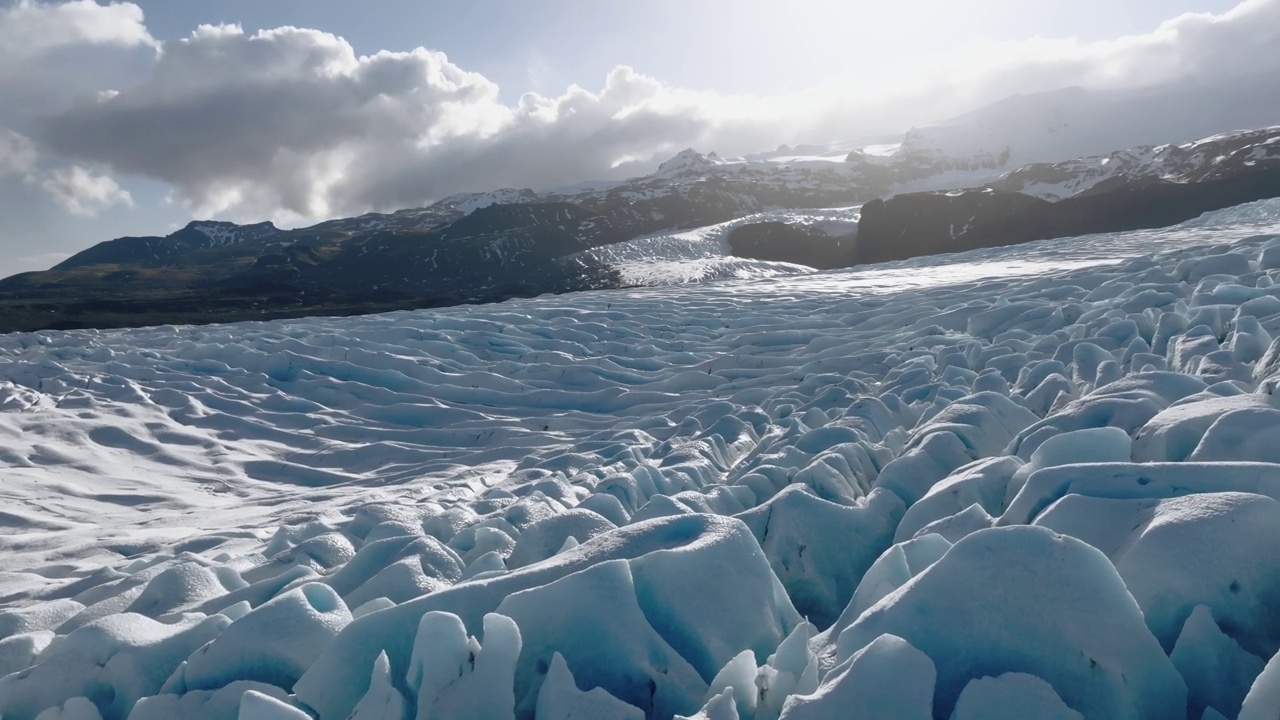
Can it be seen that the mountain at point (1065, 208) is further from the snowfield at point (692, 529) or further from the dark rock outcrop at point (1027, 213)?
the snowfield at point (692, 529)

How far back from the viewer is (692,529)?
2.71 metres

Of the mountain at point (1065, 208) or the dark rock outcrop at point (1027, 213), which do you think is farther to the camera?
the mountain at point (1065, 208)

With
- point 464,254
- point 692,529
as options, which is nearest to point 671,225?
point 464,254

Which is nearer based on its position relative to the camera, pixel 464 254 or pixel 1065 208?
pixel 1065 208

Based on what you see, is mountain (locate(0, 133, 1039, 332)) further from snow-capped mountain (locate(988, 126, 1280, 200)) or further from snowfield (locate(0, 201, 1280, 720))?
snow-capped mountain (locate(988, 126, 1280, 200))

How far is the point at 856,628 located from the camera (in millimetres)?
2055

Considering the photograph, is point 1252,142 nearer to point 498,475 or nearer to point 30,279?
point 498,475

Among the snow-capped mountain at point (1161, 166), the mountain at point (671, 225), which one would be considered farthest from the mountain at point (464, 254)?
the snow-capped mountain at point (1161, 166)

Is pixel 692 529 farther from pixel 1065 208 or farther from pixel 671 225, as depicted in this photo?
pixel 671 225

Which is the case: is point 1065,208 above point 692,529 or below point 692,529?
above

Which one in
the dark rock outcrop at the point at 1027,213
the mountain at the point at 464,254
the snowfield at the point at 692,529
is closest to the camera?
the snowfield at the point at 692,529

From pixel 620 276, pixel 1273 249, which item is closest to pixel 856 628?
pixel 1273 249

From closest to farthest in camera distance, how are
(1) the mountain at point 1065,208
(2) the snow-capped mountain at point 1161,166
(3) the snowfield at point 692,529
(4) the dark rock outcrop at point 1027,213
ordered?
(3) the snowfield at point 692,529
(4) the dark rock outcrop at point 1027,213
(1) the mountain at point 1065,208
(2) the snow-capped mountain at point 1161,166

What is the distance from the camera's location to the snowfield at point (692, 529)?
74.2 inches
